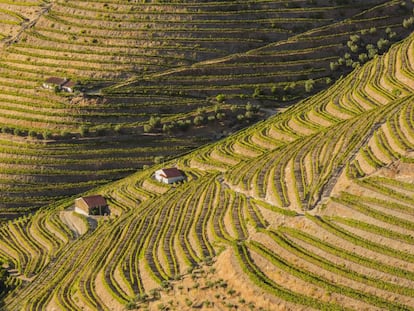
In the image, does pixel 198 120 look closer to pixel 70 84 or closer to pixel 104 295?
pixel 70 84

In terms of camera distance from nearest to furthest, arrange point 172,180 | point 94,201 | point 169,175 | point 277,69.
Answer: point 94,201, point 172,180, point 169,175, point 277,69

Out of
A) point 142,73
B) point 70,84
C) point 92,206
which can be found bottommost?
point 92,206

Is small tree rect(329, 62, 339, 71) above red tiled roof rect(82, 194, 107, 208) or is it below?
above

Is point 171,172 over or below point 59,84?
below

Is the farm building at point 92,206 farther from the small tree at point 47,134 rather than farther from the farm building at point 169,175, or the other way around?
the small tree at point 47,134

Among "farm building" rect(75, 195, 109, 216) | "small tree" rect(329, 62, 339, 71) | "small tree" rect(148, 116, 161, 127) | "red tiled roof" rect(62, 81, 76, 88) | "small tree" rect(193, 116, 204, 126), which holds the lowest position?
"farm building" rect(75, 195, 109, 216)

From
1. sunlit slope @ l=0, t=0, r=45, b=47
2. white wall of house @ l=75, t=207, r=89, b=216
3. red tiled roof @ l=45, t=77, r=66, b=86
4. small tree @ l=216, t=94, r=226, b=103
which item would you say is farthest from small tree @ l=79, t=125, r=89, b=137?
sunlit slope @ l=0, t=0, r=45, b=47

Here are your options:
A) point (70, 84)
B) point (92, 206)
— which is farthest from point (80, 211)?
point (70, 84)

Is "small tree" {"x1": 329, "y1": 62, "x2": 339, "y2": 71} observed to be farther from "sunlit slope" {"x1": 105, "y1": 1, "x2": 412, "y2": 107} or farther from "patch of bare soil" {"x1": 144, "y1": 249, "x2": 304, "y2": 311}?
"patch of bare soil" {"x1": 144, "y1": 249, "x2": 304, "y2": 311}
